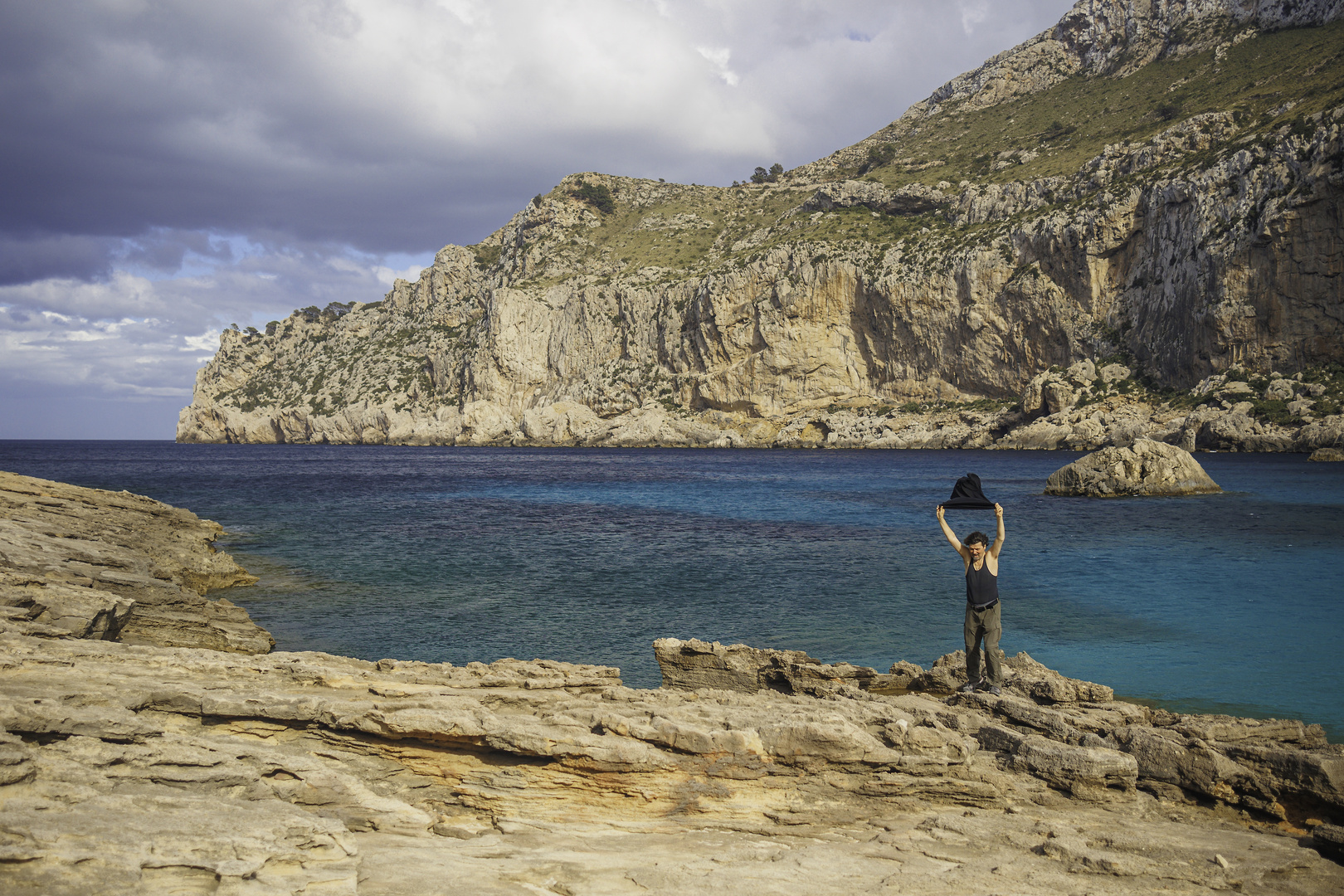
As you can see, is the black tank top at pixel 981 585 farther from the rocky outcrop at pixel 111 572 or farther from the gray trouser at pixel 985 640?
the rocky outcrop at pixel 111 572

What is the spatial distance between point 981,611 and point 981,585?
1.29 ft

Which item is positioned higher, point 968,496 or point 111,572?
point 968,496

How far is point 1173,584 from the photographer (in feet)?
65.3

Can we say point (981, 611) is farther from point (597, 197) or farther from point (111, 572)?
point (597, 197)

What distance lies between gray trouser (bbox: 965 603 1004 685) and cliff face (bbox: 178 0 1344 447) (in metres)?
68.9

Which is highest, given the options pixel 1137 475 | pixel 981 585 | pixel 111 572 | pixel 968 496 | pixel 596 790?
pixel 968 496

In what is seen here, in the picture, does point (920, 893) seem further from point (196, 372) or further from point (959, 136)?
point (196, 372)

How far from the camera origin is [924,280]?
96438 millimetres

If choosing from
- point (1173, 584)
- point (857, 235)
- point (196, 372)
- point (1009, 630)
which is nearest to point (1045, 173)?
point (857, 235)

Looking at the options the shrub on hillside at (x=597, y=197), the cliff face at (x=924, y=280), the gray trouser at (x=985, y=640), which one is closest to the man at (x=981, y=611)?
the gray trouser at (x=985, y=640)

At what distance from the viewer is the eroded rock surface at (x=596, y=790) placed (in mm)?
4297

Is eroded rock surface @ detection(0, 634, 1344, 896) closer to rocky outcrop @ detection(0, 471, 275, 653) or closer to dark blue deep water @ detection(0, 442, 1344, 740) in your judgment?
rocky outcrop @ detection(0, 471, 275, 653)

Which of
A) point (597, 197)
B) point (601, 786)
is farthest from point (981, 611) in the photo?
point (597, 197)

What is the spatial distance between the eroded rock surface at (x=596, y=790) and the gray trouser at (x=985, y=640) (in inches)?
30.8
